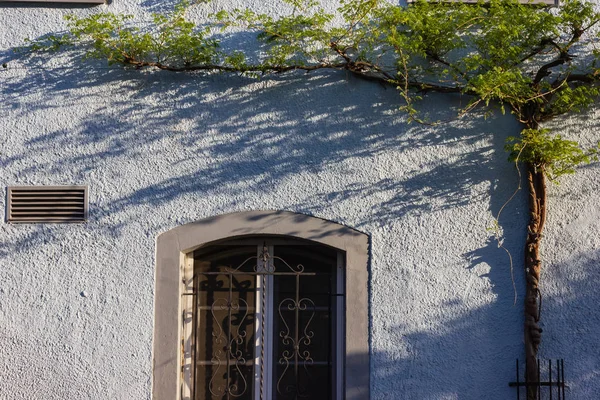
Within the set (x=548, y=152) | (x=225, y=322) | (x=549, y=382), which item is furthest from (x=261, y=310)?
(x=548, y=152)

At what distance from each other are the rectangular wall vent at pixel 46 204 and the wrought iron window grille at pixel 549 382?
3.13 meters

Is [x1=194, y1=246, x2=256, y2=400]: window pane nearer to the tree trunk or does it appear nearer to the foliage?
the foliage

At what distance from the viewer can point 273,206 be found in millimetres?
5793

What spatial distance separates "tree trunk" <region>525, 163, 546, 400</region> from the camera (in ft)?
18.4

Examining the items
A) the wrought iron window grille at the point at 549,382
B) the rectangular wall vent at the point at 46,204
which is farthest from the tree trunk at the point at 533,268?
the rectangular wall vent at the point at 46,204

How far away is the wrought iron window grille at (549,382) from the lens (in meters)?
5.57

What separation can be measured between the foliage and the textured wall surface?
121 mm

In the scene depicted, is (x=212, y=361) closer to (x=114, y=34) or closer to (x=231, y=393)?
(x=231, y=393)

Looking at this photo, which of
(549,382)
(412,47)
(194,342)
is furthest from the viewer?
(194,342)

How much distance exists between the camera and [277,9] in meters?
6.01

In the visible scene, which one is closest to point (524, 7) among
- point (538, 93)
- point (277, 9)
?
point (538, 93)

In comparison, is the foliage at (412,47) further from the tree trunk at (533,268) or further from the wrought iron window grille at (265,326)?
the wrought iron window grille at (265,326)

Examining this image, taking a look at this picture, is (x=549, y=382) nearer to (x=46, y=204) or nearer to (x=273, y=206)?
(x=273, y=206)

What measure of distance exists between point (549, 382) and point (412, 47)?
94.3 inches
